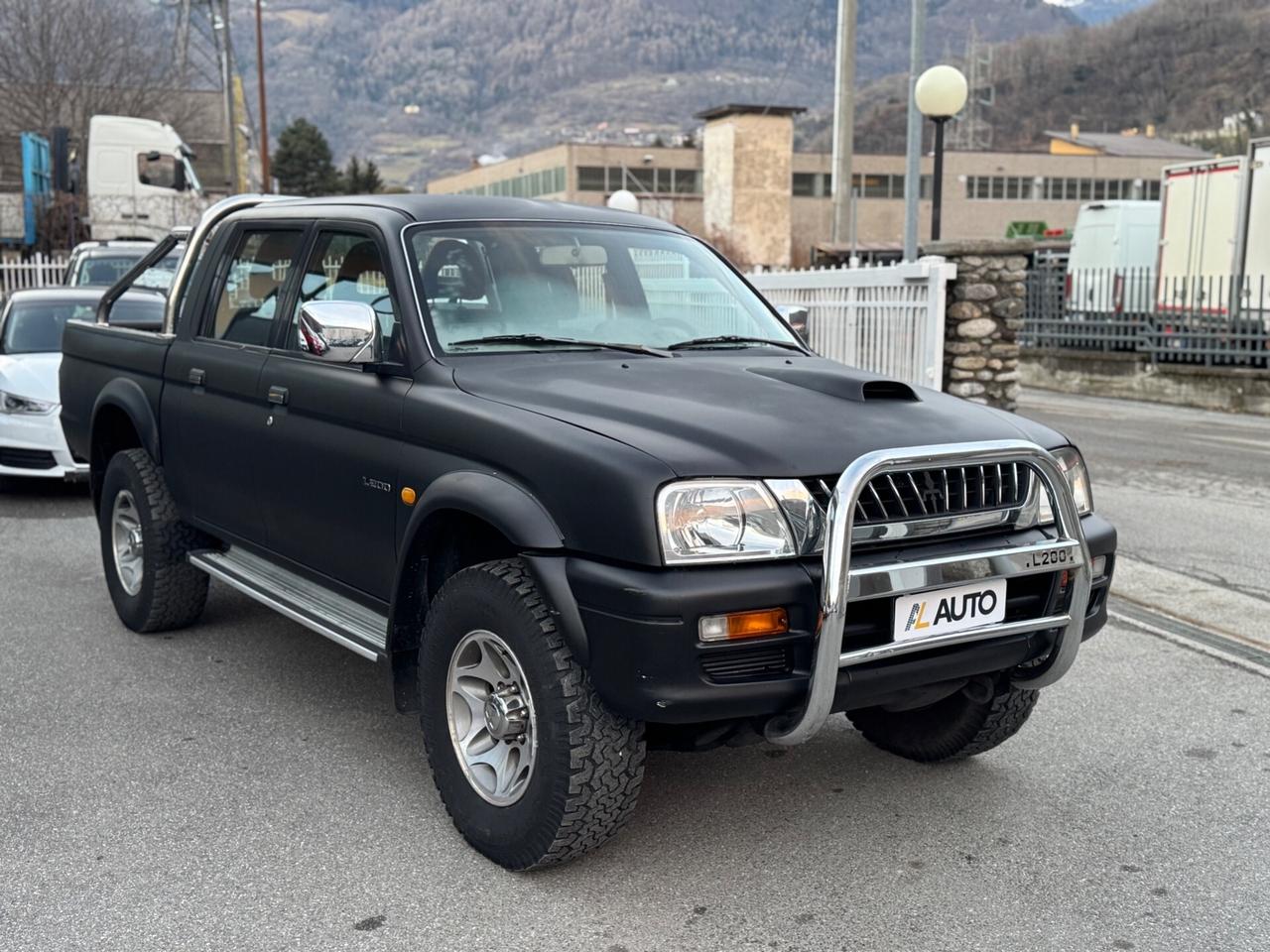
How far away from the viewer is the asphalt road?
346 cm

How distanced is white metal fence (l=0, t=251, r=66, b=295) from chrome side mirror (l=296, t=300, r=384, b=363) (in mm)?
22479

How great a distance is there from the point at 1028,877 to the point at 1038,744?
116 centimetres

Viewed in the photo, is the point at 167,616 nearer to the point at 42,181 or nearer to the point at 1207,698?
the point at 1207,698

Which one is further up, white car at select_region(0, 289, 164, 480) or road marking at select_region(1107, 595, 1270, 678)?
white car at select_region(0, 289, 164, 480)

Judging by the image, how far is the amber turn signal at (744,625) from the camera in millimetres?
3303

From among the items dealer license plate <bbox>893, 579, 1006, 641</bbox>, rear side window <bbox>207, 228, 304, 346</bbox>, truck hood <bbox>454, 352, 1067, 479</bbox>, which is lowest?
dealer license plate <bbox>893, 579, 1006, 641</bbox>

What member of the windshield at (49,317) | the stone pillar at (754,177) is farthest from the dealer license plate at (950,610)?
the stone pillar at (754,177)

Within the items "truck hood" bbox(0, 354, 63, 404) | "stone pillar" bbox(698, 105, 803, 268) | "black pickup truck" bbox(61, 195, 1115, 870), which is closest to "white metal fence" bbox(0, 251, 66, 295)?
"truck hood" bbox(0, 354, 63, 404)

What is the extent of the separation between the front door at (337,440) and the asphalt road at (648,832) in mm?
739

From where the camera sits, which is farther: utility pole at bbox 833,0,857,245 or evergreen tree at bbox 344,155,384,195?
evergreen tree at bbox 344,155,384,195

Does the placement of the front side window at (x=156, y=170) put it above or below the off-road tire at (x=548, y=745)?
above

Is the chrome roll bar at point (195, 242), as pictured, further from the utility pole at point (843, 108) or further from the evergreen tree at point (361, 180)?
the evergreen tree at point (361, 180)

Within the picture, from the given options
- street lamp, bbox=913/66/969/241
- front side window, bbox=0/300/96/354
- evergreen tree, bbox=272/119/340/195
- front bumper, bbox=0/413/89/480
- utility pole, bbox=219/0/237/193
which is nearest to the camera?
front bumper, bbox=0/413/89/480

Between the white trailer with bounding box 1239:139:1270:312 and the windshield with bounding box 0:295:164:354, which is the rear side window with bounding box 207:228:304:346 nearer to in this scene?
the windshield with bounding box 0:295:164:354
